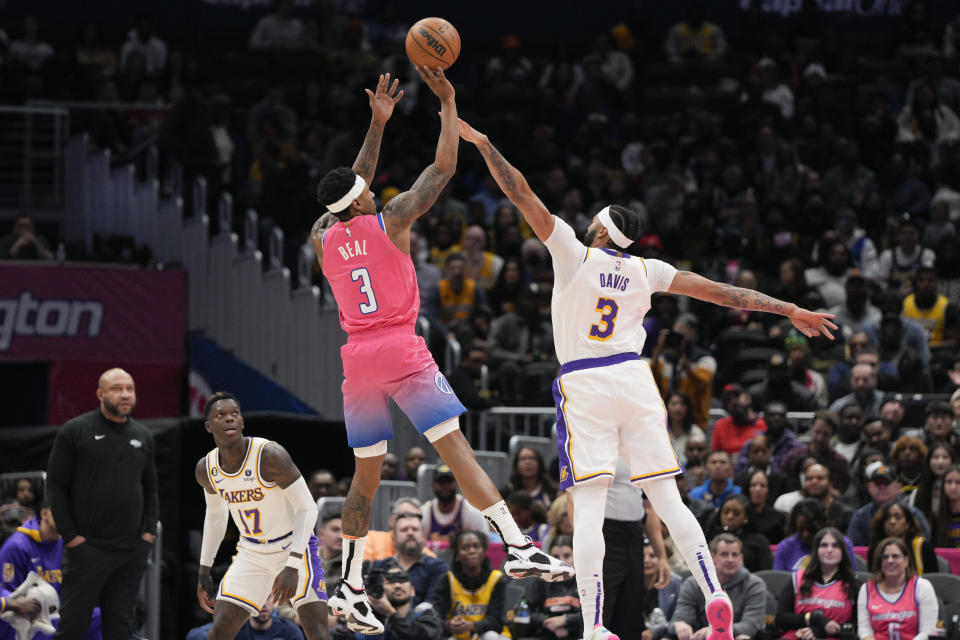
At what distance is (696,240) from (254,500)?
973 cm

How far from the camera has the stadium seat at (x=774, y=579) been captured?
1259cm

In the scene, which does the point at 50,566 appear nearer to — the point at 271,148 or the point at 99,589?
the point at 99,589

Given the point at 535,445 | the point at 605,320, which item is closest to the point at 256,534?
the point at 605,320

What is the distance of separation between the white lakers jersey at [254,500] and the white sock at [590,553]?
2.49m

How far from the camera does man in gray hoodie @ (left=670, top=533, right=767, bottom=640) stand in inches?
476

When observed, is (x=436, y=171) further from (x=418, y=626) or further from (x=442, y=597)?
(x=442, y=597)

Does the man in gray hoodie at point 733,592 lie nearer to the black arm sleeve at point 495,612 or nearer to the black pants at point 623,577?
the black pants at point 623,577

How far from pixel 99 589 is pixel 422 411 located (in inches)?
143

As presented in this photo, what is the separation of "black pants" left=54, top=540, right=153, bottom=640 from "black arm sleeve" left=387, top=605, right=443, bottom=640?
2035 millimetres

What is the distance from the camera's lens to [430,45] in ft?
31.4

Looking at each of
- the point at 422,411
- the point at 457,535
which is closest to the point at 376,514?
the point at 457,535

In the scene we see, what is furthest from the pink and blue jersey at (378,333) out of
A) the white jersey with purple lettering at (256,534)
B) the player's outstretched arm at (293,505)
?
the white jersey with purple lettering at (256,534)

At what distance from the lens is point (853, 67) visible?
22969 millimetres

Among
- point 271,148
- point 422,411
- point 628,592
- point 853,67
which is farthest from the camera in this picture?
point 853,67
